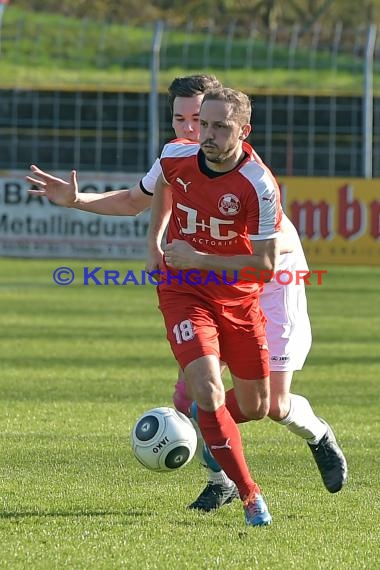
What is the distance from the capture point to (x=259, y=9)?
1875 inches

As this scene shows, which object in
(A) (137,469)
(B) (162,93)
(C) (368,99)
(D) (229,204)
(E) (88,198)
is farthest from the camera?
(B) (162,93)

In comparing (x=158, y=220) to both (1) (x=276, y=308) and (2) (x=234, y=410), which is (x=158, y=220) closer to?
(1) (x=276, y=308)

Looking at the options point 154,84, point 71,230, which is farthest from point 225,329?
point 154,84

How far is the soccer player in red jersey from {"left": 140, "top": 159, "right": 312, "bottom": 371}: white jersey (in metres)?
0.56

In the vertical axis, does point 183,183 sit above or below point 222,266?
above

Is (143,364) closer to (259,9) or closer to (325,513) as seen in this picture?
(325,513)

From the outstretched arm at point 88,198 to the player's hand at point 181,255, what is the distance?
3.24 ft

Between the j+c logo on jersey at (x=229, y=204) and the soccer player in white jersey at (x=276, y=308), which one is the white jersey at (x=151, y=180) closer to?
the soccer player in white jersey at (x=276, y=308)

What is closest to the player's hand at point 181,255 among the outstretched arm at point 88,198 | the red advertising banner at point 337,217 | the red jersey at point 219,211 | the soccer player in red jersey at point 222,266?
the soccer player in red jersey at point 222,266

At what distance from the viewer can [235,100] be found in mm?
6008

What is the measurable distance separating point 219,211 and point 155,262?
Answer: 0.59 m

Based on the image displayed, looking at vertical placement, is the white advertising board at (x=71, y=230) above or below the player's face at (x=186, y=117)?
below

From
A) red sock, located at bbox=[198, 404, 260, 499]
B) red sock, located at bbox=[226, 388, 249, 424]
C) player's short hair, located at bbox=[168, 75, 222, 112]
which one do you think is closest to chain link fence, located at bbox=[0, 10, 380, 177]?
player's short hair, located at bbox=[168, 75, 222, 112]

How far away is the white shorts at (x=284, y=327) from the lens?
6.84 meters
